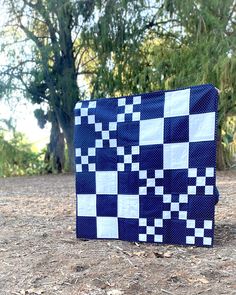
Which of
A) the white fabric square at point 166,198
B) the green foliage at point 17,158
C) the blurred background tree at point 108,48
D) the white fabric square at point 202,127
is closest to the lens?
the white fabric square at point 202,127

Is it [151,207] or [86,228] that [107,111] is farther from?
[86,228]

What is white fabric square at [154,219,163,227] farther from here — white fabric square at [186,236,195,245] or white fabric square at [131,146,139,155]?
white fabric square at [131,146,139,155]

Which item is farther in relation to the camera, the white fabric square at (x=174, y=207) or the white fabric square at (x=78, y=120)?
the white fabric square at (x=78, y=120)

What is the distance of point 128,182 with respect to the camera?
7.93ft

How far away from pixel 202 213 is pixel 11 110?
714cm

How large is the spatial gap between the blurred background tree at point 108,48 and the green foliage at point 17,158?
102 cm

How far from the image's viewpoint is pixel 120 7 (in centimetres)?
743

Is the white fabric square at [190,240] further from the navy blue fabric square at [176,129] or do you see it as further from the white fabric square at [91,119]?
the white fabric square at [91,119]

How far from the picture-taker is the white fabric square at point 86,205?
252 cm

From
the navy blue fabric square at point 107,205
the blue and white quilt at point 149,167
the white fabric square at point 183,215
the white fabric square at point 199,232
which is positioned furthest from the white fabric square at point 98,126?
the white fabric square at point 199,232

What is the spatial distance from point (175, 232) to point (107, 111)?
3.08 ft

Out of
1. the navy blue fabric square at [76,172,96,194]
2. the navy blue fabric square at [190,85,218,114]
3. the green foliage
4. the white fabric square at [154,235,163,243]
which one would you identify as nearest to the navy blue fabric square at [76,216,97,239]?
the navy blue fabric square at [76,172,96,194]

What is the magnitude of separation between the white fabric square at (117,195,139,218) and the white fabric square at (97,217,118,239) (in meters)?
0.08

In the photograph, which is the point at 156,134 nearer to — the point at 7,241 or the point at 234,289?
the point at 234,289
